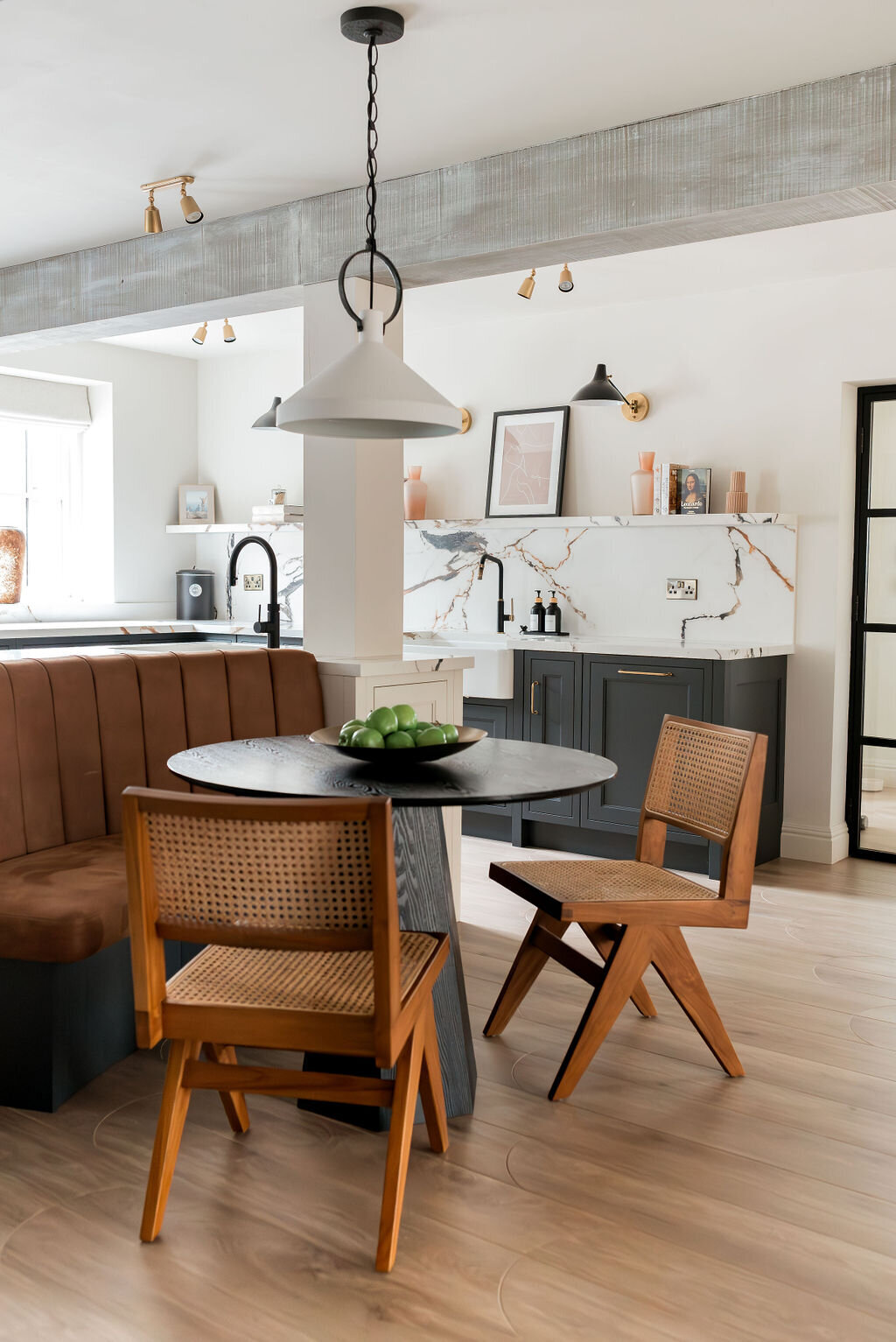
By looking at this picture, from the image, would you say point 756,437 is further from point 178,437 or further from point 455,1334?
point 455,1334

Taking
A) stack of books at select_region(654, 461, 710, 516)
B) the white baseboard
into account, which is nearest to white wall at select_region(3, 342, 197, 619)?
stack of books at select_region(654, 461, 710, 516)

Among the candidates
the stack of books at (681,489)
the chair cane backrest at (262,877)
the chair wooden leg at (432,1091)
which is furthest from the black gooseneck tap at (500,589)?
the chair cane backrest at (262,877)

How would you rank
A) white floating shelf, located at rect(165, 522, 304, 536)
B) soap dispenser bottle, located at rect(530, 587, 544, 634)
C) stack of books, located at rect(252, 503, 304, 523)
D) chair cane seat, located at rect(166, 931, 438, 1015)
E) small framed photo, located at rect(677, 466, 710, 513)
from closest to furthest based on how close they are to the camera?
chair cane seat, located at rect(166, 931, 438, 1015) → small framed photo, located at rect(677, 466, 710, 513) → soap dispenser bottle, located at rect(530, 587, 544, 634) → stack of books, located at rect(252, 503, 304, 523) → white floating shelf, located at rect(165, 522, 304, 536)

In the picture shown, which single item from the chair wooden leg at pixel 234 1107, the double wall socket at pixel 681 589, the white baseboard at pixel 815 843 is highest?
the double wall socket at pixel 681 589

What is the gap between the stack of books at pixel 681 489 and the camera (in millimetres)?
5051

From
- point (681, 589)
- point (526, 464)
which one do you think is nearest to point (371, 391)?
point (681, 589)

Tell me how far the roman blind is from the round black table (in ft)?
13.7

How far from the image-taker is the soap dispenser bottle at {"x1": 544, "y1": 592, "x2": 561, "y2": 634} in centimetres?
550

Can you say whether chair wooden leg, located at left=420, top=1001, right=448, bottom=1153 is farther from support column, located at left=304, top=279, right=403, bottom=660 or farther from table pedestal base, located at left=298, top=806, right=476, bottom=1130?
support column, located at left=304, top=279, right=403, bottom=660

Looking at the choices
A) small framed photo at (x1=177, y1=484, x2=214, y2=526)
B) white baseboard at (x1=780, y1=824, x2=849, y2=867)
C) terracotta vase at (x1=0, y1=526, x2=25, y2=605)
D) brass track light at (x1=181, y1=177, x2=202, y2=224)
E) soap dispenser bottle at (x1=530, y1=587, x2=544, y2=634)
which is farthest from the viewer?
small framed photo at (x1=177, y1=484, x2=214, y2=526)

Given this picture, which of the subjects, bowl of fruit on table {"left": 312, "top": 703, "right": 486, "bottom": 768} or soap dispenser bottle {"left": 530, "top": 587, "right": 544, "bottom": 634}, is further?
soap dispenser bottle {"left": 530, "top": 587, "right": 544, "bottom": 634}

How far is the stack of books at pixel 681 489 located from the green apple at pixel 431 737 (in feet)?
9.74

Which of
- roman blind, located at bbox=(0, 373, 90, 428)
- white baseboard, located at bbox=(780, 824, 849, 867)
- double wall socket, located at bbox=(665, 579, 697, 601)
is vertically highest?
roman blind, located at bbox=(0, 373, 90, 428)

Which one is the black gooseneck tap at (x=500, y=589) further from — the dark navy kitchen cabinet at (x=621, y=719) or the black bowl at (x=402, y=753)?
the black bowl at (x=402, y=753)
